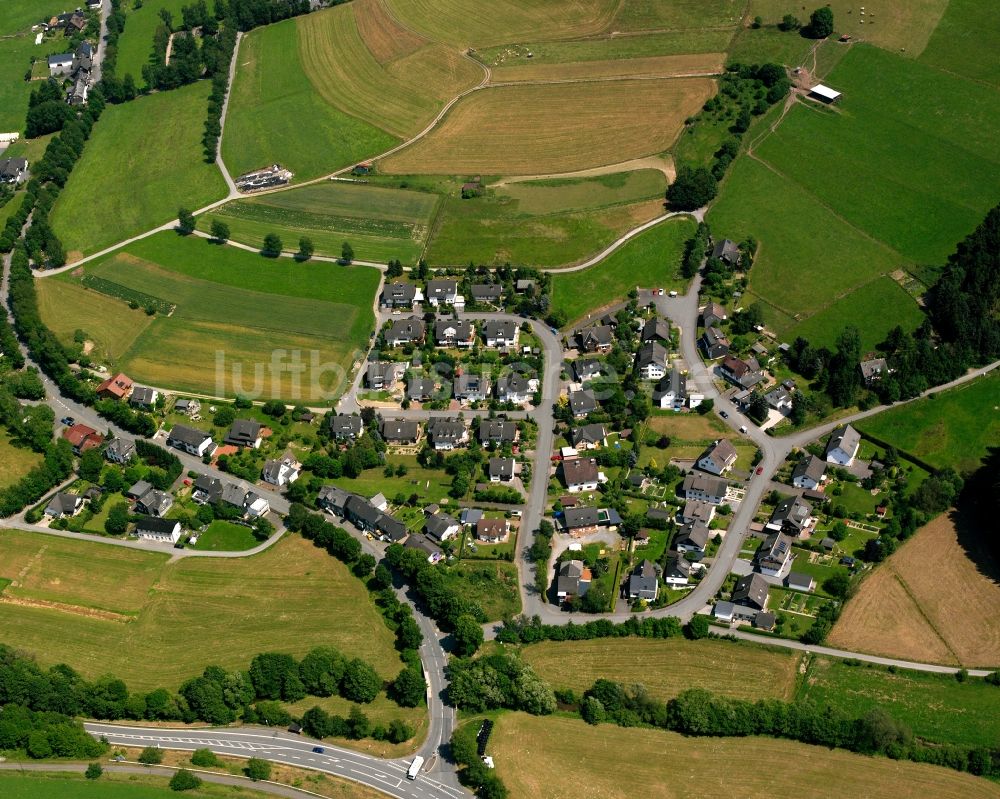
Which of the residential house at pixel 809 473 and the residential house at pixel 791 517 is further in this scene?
the residential house at pixel 809 473

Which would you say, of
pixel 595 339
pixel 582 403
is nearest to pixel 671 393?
pixel 582 403

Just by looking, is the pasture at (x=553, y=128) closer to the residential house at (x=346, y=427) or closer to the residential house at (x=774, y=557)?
the residential house at (x=346, y=427)

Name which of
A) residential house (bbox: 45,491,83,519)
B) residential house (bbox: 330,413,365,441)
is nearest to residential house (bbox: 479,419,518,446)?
residential house (bbox: 330,413,365,441)

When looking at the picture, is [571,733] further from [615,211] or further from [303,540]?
[615,211]

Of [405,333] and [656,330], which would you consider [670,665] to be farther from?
[405,333]

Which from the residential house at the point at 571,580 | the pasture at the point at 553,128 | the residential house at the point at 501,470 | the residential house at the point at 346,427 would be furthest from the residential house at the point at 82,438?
the pasture at the point at 553,128

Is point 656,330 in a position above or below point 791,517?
above
